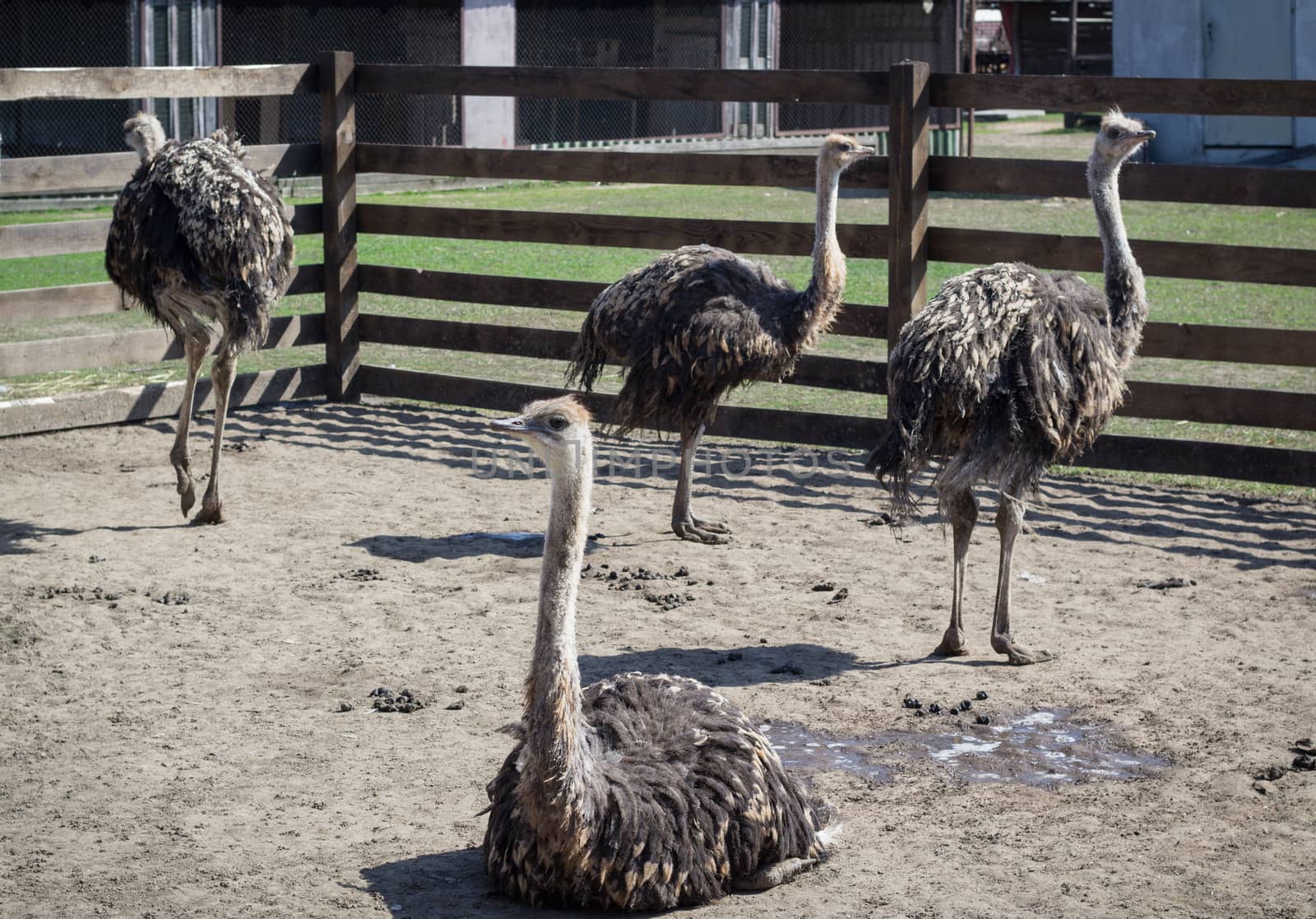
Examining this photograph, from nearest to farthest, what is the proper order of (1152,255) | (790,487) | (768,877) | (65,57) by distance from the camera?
(768,877)
(1152,255)
(790,487)
(65,57)

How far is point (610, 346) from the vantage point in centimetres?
786

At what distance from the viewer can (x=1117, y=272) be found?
6715mm

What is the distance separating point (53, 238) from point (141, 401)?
105 cm

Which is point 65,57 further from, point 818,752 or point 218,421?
point 818,752

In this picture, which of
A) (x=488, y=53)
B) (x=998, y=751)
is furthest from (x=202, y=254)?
(x=488, y=53)

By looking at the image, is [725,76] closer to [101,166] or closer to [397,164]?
[397,164]

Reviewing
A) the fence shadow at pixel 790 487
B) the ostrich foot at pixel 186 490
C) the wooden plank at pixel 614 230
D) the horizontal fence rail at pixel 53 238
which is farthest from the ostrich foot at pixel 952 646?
the horizontal fence rail at pixel 53 238

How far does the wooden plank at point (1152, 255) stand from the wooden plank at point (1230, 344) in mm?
253

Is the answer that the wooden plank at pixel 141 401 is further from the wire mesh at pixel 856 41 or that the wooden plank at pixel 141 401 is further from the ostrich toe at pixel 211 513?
the wire mesh at pixel 856 41

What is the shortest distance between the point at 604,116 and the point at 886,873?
2424 centimetres

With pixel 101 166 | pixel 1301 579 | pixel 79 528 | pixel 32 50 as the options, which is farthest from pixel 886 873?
pixel 32 50

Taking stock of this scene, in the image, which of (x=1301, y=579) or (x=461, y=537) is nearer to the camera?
(x=1301, y=579)

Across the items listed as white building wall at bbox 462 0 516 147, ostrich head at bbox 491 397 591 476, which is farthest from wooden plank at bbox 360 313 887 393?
white building wall at bbox 462 0 516 147

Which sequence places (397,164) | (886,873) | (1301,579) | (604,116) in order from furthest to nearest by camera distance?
1. (604,116)
2. (397,164)
3. (1301,579)
4. (886,873)
